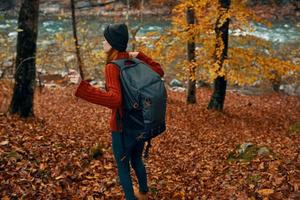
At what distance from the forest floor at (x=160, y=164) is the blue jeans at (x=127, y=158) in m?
0.99

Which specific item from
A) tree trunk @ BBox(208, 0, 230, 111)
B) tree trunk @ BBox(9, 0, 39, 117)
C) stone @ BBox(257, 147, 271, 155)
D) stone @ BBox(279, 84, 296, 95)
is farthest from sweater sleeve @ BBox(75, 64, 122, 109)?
stone @ BBox(279, 84, 296, 95)

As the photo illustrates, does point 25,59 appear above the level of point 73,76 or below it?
above

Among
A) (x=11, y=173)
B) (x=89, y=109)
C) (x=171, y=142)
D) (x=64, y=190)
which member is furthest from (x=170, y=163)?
(x=89, y=109)

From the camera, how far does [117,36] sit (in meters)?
4.84

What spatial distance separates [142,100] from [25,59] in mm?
5564

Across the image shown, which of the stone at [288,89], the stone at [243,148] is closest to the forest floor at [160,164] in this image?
the stone at [243,148]

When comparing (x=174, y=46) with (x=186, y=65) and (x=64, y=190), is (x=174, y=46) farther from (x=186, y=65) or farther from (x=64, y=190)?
(x=64, y=190)

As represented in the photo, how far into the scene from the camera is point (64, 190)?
19.9ft

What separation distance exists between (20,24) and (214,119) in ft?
26.5

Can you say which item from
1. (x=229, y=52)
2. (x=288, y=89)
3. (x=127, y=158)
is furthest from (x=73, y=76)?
(x=127, y=158)

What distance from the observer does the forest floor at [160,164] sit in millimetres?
5980

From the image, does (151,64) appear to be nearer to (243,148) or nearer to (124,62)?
(124,62)

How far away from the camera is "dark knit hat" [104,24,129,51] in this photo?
4.83m

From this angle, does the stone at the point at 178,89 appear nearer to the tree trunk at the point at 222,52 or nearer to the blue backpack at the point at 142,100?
the tree trunk at the point at 222,52
